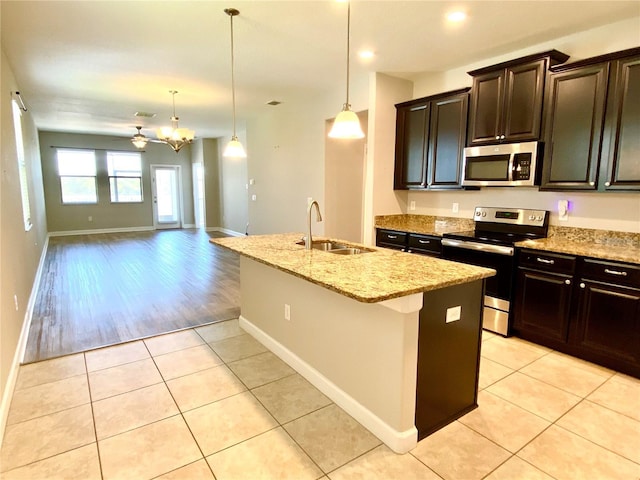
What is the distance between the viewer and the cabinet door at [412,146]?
4.22m

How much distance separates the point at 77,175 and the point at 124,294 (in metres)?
7.02

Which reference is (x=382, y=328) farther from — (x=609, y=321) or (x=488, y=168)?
(x=488, y=168)

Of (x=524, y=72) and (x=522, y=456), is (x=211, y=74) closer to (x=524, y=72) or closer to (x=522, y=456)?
(x=524, y=72)

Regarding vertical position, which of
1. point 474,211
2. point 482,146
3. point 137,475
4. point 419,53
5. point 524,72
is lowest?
point 137,475

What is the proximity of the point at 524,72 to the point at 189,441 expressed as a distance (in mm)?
3793

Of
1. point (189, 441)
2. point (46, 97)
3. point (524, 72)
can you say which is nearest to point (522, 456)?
point (189, 441)

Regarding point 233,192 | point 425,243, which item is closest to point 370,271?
point 425,243

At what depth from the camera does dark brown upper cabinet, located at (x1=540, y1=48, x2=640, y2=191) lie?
2.71 meters

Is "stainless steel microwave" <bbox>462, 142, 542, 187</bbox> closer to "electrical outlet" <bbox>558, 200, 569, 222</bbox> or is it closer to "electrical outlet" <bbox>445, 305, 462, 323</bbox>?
"electrical outlet" <bbox>558, 200, 569, 222</bbox>

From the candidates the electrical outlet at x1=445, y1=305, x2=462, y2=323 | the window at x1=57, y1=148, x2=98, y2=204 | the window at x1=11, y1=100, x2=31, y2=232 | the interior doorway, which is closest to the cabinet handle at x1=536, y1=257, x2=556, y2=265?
the electrical outlet at x1=445, y1=305, x2=462, y2=323

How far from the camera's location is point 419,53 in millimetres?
3641

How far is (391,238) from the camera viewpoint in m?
4.31

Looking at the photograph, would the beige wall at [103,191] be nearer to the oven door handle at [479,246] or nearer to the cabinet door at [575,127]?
the oven door handle at [479,246]

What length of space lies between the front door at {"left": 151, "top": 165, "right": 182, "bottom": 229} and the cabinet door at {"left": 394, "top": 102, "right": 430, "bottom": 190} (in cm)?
858
